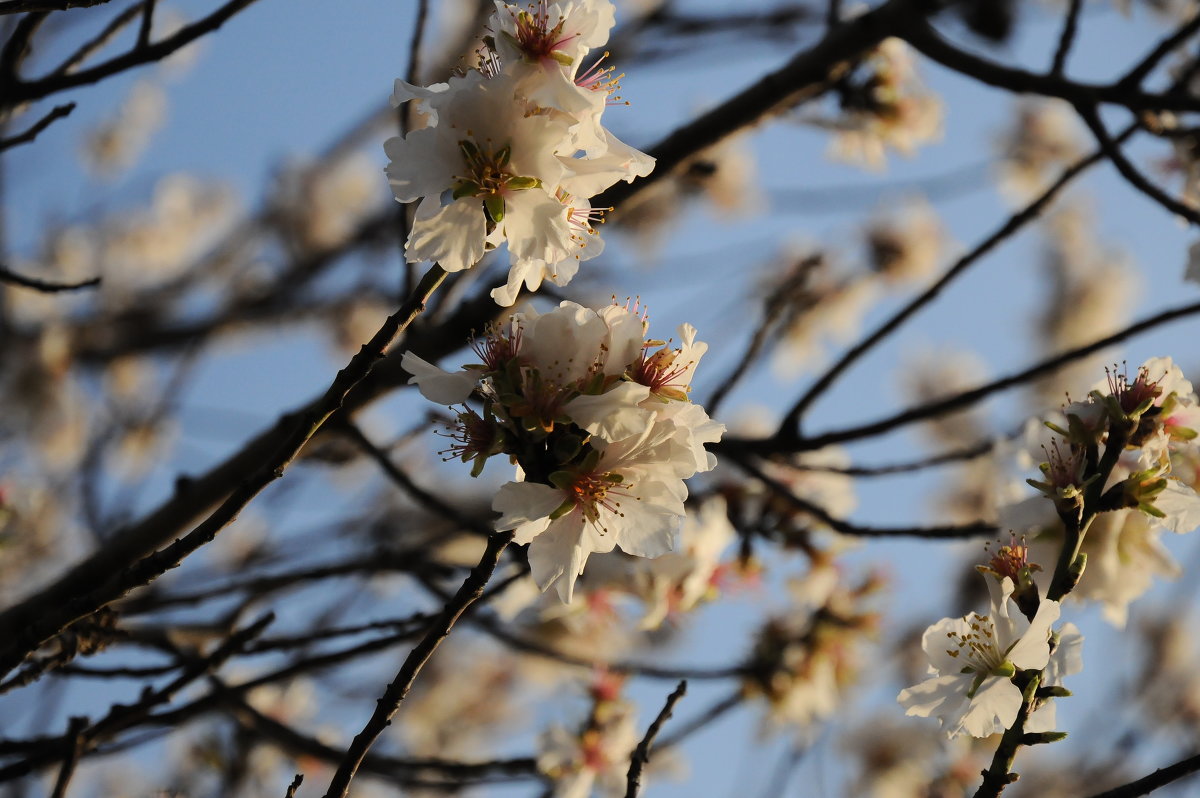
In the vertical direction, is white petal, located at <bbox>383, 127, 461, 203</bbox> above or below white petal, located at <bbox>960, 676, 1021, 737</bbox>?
above

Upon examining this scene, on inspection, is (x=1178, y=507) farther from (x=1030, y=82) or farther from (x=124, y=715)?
(x=124, y=715)

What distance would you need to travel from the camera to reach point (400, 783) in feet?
7.11

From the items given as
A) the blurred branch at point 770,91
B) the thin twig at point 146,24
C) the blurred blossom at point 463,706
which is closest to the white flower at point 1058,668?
the blurred branch at point 770,91

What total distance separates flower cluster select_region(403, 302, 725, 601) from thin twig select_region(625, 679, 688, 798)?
0.30 meters

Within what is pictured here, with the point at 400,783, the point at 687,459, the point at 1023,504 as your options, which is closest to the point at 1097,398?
the point at 1023,504

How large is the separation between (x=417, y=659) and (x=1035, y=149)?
19.4ft

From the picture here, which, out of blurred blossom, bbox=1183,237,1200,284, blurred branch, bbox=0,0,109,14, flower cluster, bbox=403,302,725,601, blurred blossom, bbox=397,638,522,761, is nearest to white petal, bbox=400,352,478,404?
flower cluster, bbox=403,302,725,601

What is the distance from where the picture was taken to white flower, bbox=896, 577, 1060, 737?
4.63 feet

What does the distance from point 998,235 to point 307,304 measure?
3.67 metres

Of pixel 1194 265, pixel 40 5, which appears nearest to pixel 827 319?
pixel 1194 265

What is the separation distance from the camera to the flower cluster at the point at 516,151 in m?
1.33

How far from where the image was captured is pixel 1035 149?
19.8 feet

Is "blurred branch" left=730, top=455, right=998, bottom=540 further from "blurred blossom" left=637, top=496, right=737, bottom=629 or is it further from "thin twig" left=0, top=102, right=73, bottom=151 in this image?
"thin twig" left=0, top=102, right=73, bottom=151

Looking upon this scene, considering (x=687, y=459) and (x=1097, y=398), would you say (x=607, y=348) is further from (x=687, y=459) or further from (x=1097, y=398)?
(x=1097, y=398)
